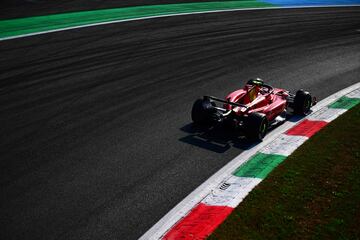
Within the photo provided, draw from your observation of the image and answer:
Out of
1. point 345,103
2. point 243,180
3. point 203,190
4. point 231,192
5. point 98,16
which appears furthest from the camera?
point 98,16

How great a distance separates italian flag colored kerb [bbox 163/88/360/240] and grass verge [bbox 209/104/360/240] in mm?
157

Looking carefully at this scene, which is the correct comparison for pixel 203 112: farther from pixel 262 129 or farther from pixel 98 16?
pixel 98 16

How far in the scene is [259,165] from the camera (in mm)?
7441

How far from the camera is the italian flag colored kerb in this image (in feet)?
A: 18.7

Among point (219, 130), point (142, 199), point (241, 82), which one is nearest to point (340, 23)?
point (241, 82)

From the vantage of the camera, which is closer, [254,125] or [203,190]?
[203,190]

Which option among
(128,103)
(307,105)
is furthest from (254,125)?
Result: (128,103)

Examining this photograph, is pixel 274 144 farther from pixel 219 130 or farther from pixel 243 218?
pixel 243 218

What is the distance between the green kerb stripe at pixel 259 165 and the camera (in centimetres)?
712

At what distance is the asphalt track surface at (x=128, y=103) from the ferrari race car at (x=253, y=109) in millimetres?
332

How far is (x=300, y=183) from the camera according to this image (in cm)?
663

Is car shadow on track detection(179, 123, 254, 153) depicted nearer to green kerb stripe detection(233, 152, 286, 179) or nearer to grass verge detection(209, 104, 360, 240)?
green kerb stripe detection(233, 152, 286, 179)

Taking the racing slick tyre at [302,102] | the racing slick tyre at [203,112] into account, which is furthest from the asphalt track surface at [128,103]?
the racing slick tyre at [302,102]

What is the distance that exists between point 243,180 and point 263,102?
2779mm
